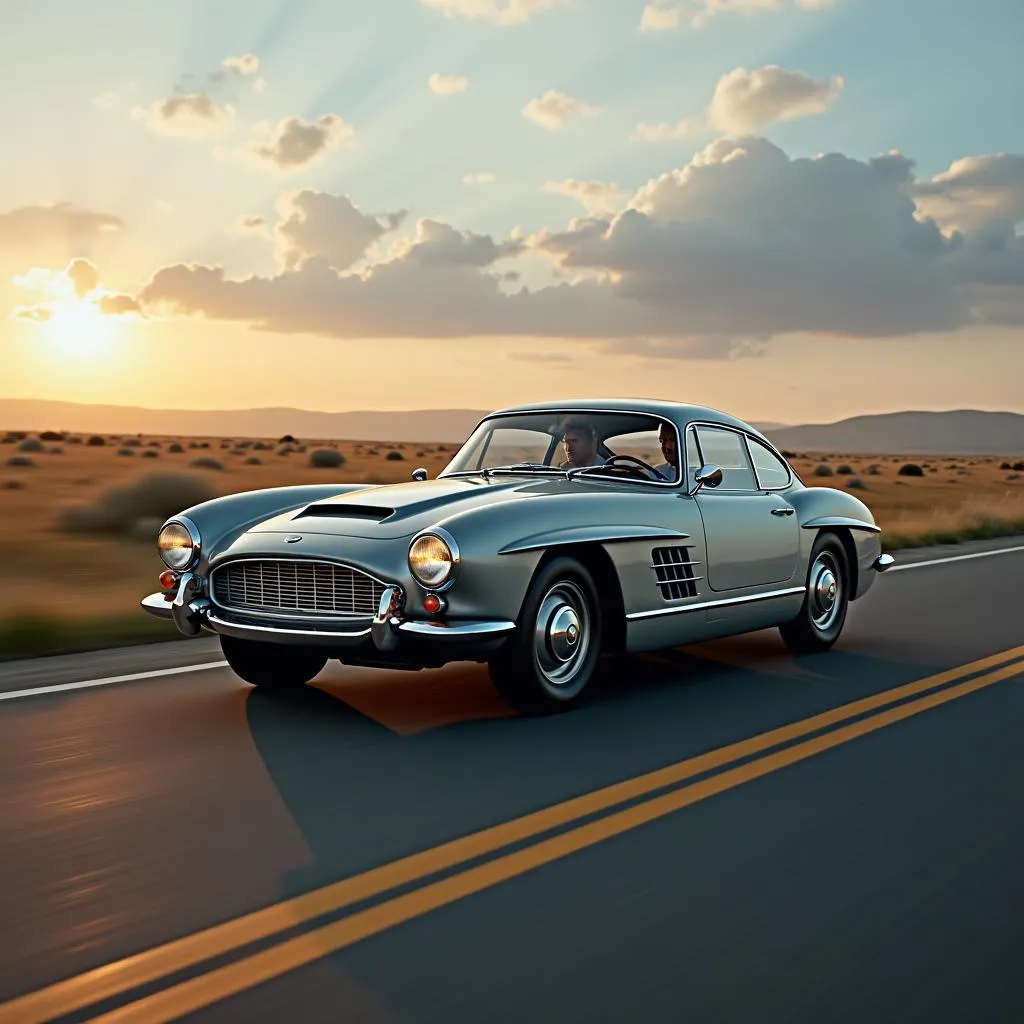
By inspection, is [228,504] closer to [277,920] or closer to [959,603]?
[277,920]

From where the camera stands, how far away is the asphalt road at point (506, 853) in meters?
3.60

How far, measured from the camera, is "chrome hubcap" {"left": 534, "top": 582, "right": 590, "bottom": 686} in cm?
696

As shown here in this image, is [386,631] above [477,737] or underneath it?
above

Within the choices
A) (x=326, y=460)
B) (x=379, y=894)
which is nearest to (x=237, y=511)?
(x=379, y=894)

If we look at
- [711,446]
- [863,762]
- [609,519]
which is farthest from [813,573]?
Answer: [863,762]

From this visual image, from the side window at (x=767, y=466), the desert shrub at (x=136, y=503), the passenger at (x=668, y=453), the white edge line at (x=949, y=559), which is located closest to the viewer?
the passenger at (x=668, y=453)

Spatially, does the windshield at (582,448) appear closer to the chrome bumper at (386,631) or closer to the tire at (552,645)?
the tire at (552,645)

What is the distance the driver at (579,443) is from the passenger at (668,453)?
1.16ft

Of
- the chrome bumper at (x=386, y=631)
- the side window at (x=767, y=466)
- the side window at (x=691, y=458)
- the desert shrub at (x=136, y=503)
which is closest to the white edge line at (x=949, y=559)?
the side window at (x=767, y=466)

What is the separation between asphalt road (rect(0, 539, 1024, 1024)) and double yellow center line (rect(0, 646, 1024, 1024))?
1 cm

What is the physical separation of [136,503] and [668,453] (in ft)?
50.4

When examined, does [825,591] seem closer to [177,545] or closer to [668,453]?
[668,453]

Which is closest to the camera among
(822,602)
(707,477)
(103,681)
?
(103,681)

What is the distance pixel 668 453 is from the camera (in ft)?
27.3
